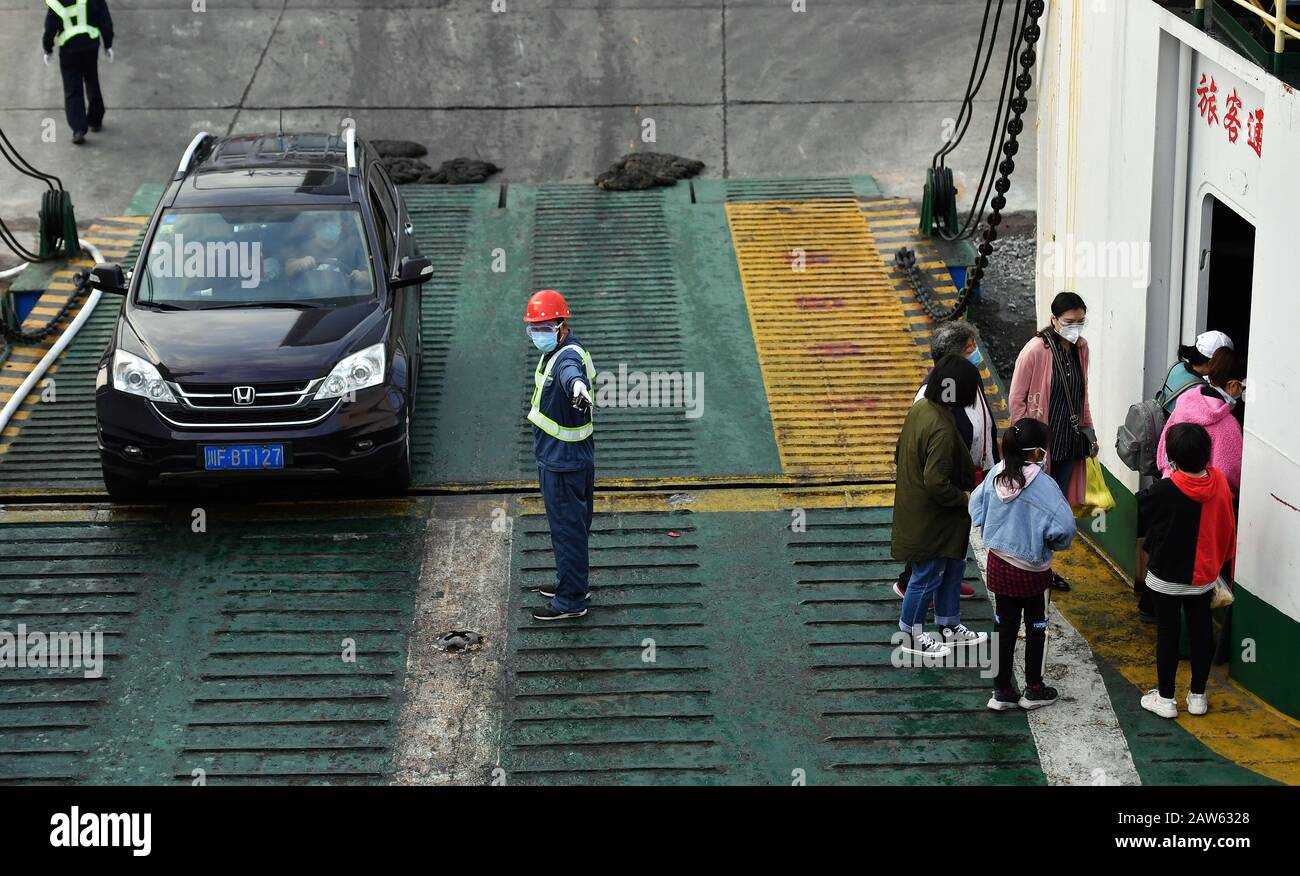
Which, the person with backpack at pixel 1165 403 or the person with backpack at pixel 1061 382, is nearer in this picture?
the person with backpack at pixel 1165 403

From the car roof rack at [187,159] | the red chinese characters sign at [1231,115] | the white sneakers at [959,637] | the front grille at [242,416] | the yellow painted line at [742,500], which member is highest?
the red chinese characters sign at [1231,115]

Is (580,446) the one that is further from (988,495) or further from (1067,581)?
(1067,581)

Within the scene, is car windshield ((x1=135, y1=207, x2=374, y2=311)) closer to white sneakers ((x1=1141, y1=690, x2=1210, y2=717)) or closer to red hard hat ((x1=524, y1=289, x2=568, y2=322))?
red hard hat ((x1=524, y1=289, x2=568, y2=322))

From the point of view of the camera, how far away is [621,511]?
9.21m

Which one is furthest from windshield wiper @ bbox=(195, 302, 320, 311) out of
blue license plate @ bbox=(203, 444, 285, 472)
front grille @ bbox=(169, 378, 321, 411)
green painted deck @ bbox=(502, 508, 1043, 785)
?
green painted deck @ bbox=(502, 508, 1043, 785)

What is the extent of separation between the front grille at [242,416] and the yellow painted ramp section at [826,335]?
3.05 meters

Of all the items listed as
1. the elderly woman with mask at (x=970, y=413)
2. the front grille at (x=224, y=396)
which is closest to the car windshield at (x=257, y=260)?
the front grille at (x=224, y=396)

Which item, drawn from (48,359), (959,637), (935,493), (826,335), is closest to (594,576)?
(959,637)

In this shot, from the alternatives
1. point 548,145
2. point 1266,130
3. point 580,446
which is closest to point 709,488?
point 580,446

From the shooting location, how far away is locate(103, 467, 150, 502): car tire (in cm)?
887

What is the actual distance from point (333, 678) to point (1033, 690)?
3485mm

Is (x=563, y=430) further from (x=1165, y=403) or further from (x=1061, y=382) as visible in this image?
(x=1165, y=403)

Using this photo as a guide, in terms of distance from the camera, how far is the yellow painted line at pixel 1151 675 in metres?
6.85
